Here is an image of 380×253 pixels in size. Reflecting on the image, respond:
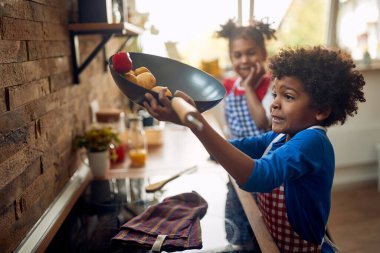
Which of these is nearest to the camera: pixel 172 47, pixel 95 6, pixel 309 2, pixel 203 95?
pixel 203 95

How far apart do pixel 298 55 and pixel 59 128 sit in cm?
75

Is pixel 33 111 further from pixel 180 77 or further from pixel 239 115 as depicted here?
pixel 239 115

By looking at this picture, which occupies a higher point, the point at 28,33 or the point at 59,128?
the point at 28,33

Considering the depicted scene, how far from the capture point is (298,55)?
972 millimetres

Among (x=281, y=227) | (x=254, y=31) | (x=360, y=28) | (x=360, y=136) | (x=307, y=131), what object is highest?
(x=360, y=28)

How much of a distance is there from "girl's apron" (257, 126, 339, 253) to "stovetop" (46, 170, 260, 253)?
7cm

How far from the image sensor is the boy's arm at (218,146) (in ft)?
2.45

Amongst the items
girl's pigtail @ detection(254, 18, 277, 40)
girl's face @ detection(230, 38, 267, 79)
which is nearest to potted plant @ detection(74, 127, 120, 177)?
girl's face @ detection(230, 38, 267, 79)

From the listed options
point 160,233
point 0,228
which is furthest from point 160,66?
point 0,228

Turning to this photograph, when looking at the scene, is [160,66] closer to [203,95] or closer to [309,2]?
[203,95]

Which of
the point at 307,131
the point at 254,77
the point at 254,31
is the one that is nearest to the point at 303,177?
the point at 307,131

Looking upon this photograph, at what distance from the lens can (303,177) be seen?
0.90 metres

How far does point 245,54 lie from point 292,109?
2.95 ft

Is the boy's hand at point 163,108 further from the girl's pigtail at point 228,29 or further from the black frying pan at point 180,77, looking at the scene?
the girl's pigtail at point 228,29
